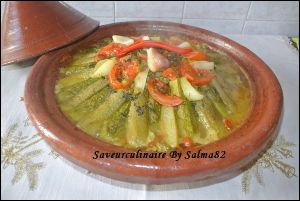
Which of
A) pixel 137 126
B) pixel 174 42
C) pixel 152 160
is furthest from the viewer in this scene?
pixel 174 42

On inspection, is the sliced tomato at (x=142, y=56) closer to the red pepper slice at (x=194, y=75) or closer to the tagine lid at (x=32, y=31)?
the red pepper slice at (x=194, y=75)

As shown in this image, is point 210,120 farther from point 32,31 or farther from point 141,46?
point 32,31

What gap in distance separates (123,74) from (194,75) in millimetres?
332

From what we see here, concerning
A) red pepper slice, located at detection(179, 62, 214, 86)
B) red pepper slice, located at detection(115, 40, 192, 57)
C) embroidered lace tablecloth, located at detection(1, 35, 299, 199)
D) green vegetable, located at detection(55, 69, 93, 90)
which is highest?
red pepper slice, located at detection(115, 40, 192, 57)

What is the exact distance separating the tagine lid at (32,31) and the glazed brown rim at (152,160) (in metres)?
0.10

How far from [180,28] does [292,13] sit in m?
1.28

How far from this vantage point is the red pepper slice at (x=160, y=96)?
1.31 m

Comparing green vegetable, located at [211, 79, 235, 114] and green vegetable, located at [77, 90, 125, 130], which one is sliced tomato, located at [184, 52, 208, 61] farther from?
green vegetable, located at [77, 90, 125, 130]

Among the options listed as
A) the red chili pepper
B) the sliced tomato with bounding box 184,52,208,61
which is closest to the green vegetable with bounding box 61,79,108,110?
the sliced tomato with bounding box 184,52,208,61

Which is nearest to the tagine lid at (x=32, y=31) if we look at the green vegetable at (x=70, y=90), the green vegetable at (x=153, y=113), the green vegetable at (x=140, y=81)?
the green vegetable at (x=70, y=90)

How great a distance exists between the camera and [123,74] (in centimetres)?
142

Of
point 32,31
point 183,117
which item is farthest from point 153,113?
point 32,31

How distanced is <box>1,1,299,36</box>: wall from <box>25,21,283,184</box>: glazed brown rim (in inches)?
40.8

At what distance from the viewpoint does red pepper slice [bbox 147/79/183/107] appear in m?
1.31
